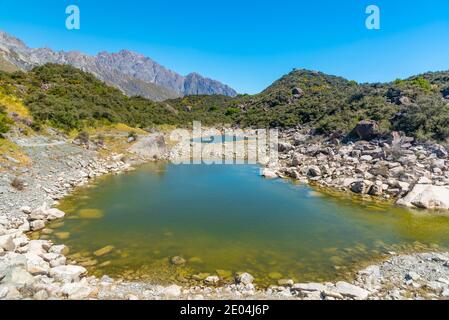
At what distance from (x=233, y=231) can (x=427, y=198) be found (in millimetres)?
11762

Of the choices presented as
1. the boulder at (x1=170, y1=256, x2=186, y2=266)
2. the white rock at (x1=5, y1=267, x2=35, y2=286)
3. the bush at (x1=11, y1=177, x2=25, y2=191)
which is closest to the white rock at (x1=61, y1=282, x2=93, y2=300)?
the white rock at (x1=5, y1=267, x2=35, y2=286)

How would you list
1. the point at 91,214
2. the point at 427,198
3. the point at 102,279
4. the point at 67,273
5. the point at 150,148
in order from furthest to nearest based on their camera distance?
the point at 150,148, the point at 427,198, the point at 91,214, the point at 102,279, the point at 67,273

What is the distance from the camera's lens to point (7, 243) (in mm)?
9398

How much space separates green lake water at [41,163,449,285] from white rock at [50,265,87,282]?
0.49m

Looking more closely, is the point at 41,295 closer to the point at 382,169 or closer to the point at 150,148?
the point at 382,169

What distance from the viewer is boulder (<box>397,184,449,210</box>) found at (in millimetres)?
15477

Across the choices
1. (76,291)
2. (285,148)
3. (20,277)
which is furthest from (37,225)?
(285,148)

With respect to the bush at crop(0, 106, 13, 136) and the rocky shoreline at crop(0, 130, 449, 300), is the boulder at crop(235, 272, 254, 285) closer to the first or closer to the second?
the rocky shoreline at crop(0, 130, 449, 300)

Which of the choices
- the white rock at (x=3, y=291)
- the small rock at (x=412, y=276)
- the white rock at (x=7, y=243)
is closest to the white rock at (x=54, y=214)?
the white rock at (x=7, y=243)

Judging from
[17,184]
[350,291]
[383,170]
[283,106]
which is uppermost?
[283,106]

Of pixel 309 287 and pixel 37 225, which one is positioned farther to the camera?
pixel 37 225

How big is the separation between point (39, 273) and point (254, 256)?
7.03 m

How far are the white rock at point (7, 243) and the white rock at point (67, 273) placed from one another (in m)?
2.40
